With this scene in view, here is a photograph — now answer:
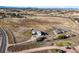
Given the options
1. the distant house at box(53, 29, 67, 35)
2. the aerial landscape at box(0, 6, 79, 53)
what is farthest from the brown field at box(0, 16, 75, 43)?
the distant house at box(53, 29, 67, 35)

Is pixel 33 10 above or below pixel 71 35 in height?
above

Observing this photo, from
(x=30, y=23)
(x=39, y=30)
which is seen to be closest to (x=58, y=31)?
(x=39, y=30)

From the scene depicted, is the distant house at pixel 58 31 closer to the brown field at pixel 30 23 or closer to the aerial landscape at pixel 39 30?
the aerial landscape at pixel 39 30

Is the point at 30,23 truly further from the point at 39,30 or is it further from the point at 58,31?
the point at 58,31

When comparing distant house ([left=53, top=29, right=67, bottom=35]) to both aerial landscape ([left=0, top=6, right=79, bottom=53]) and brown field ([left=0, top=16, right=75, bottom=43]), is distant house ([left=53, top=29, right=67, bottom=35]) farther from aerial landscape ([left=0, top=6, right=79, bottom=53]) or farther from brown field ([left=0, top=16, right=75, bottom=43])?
brown field ([left=0, top=16, right=75, bottom=43])

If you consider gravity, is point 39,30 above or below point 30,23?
below

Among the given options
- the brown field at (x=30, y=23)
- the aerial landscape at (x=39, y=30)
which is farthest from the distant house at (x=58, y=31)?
the brown field at (x=30, y=23)

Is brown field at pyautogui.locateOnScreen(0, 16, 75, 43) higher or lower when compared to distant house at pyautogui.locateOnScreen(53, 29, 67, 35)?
higher
